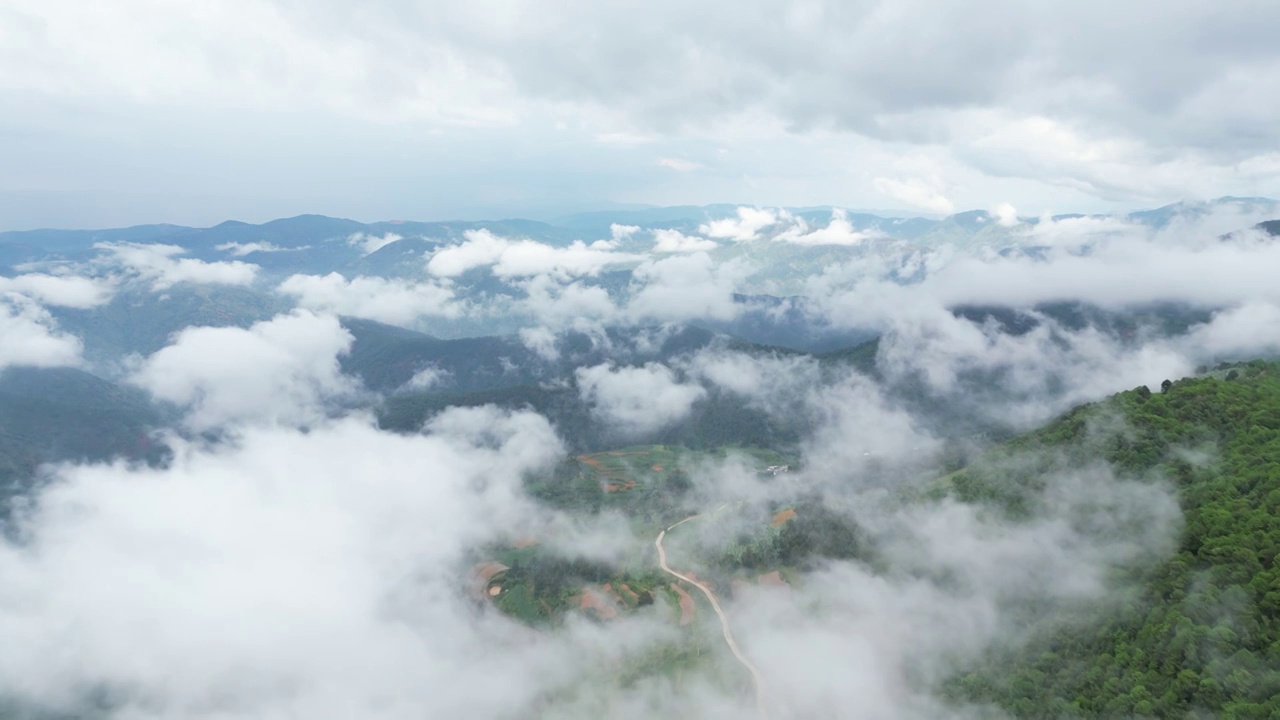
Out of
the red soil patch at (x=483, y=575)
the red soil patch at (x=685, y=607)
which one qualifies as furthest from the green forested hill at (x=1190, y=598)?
the red soil patch at (x=483, y=575)

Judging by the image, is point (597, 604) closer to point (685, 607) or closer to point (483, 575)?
point (685, 607)

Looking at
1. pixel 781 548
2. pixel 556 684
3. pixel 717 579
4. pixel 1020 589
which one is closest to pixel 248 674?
pixel 556 684

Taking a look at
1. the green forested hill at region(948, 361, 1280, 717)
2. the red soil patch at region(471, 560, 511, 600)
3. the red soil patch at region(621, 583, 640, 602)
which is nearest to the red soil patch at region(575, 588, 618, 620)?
the red soil patch at region(621, 583, 640, 602)

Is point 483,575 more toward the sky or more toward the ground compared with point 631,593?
more toward the ground

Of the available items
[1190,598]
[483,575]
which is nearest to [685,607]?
[483,575]

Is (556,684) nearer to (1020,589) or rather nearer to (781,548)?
(781,548)

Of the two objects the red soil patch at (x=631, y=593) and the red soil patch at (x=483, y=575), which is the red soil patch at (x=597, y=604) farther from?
the red soil patch at (x=483, y=575)
